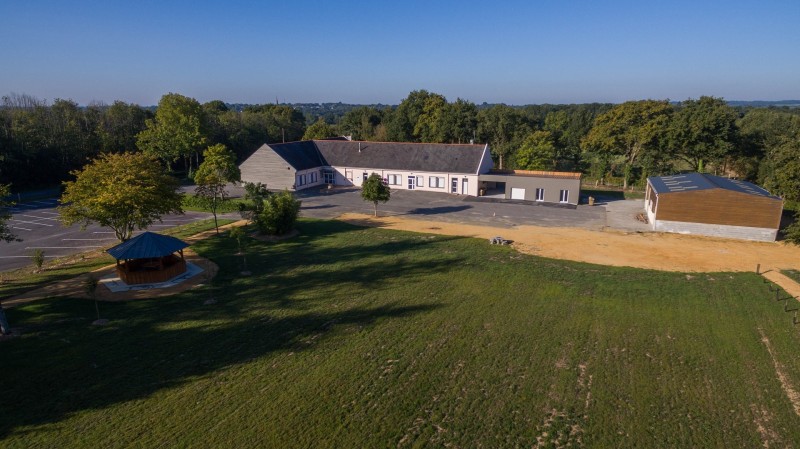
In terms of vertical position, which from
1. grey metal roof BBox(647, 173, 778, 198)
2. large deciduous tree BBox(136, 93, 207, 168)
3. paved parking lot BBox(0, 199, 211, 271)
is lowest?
paved parking lot BBox(0, 199, 211, 271)

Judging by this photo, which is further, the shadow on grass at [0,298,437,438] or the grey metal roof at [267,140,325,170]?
the grey metal roof at [267,140,325,170]

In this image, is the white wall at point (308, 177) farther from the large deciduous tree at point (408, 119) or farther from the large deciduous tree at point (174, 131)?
the large deciduous tree at point (408, 119)

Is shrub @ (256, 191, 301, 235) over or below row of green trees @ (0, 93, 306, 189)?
below

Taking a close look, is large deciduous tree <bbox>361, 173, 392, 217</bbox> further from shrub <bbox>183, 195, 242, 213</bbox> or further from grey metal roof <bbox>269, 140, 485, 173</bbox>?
grey metal roof <bbox>269, 140, 485, 173</bbox>

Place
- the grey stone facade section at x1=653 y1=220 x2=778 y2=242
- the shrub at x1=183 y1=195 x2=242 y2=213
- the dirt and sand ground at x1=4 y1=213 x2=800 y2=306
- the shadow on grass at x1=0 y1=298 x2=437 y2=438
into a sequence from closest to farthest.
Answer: the shadow on grass at x1=0 y1=298 x2=437 y2=438 → the dirt and sand ground at x1=4 y1=213 x2=800 y2=306 → the grey stone facade section at x1=653 y1=220 x2=778 y2=242 → the shrub at x1=183 y1=195 x2=242 y2=213

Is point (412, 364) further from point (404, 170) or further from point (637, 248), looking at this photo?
point (404, 170)

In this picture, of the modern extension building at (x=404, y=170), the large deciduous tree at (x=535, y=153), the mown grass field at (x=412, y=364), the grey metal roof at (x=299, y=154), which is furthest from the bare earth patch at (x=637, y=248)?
the large deciduous tree at (x=535, y=153)

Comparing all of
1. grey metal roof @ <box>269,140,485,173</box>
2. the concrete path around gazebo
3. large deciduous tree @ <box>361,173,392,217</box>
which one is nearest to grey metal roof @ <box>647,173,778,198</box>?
grey metal roof @ <box>269,140,485,173</box>

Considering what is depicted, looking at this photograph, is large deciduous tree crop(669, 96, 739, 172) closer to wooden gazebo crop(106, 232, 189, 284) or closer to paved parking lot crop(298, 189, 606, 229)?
paved parking lot crop(298, 189, 606, 229)

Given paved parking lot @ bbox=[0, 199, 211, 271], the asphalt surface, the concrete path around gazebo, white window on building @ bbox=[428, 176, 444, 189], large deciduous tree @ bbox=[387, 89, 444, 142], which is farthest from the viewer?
large deciduous tree @ bbox=[387, 89, 444, 142]
